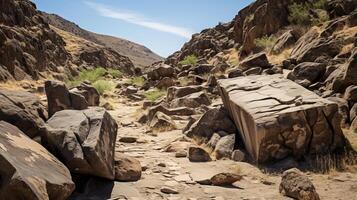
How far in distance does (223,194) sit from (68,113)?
320 centimetres

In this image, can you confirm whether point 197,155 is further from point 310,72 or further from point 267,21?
point 267,21

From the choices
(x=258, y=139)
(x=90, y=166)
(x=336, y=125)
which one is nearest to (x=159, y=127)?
(x=258, y=139)

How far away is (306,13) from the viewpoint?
96.7 feet

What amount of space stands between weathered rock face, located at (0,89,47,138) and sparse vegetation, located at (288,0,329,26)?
76.6 ft

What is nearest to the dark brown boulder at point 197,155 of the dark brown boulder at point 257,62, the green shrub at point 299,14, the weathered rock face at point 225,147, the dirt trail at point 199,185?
the dirt trail at point 199,185

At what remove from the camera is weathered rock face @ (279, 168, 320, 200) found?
5.90 m

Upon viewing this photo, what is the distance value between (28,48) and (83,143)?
33293 millimetres

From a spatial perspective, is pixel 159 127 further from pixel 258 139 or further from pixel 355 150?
pixel 355 150

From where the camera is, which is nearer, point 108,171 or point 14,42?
point 108,171

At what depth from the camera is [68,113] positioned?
23.6ft

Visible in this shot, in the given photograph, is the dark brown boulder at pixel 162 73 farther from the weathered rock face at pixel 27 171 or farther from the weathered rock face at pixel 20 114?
the weathered rock face at pixel 27 171

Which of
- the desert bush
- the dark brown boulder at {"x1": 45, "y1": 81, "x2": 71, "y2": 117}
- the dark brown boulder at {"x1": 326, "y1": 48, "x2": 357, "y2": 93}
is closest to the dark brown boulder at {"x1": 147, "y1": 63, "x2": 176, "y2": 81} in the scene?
the desert bush

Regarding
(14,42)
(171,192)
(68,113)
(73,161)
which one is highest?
(14,42)

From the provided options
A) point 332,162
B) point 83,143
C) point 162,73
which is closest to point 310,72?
point 332,162
